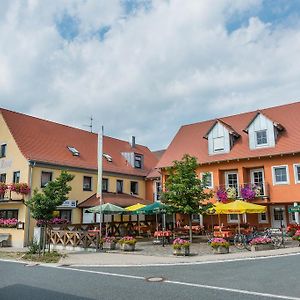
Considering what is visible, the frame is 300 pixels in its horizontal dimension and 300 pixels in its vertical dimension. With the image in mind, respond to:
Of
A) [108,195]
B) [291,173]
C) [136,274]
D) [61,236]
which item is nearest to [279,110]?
[291,173]

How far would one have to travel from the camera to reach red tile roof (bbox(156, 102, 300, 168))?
2720cm

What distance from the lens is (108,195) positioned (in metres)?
30.3

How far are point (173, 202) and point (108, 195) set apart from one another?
9334 mm

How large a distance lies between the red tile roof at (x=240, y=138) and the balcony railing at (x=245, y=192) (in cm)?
235

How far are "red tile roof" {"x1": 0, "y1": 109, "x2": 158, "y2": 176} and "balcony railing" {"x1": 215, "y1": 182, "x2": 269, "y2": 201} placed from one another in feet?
31.1

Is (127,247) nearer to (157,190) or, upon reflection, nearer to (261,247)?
(261,247)

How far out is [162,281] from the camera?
34.2ft

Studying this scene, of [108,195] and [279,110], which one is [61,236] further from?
[279,110]

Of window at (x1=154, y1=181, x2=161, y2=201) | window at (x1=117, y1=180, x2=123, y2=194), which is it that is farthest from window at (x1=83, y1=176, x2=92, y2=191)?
window at (x1=154, y1=181, x2=161, y2=201)

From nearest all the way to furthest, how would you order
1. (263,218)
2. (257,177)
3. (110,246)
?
(110,246), (263,218), (257,177)

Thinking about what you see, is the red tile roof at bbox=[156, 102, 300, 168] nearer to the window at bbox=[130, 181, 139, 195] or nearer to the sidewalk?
the window at bbox=[130, 181, 139, 195]

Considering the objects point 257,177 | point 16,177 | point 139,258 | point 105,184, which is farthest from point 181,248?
point 105,184

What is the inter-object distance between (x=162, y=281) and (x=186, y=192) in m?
11.6

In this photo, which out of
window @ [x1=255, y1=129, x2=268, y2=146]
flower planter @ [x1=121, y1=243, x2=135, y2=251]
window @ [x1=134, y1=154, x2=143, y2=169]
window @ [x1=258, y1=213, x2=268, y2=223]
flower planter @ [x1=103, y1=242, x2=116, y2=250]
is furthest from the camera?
window @ [x1=134, y1=154, x2=143, y2=169]
